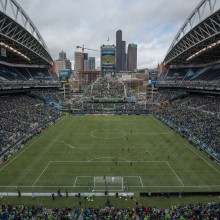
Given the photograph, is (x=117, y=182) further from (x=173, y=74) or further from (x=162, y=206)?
(x=173, y=74)

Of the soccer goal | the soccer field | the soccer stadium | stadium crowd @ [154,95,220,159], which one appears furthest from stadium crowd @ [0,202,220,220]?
stadium crowd @ [154,95,220,159]

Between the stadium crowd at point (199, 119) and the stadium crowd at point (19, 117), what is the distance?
109 feet

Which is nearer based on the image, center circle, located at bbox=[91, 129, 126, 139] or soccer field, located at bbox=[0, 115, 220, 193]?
soccer field, located at bbox=[0, 115, 220, 193]

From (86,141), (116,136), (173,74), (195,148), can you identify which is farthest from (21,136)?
(173,74)

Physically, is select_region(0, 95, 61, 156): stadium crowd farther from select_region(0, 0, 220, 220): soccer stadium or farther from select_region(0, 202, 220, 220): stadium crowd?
select_region(0, 202, 220, 220): stadium crowd

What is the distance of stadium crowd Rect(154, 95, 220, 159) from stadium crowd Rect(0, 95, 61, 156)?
109 ft

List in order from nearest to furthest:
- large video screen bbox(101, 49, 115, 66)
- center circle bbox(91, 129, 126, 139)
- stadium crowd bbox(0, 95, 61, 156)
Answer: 1. stadium crowd bbox(0, 95, 61, 156)
2. center circle bbox(91, 129, 126, 139)
3. large video screen bbox(101, 49, 115, 66)

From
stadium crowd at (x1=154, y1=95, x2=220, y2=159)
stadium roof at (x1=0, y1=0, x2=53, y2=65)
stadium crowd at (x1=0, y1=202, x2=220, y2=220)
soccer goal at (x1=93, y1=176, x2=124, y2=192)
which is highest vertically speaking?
stadium roof at (x1=0, y1=0, x2=53, y2=65)

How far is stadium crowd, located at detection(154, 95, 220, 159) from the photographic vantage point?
43.8m

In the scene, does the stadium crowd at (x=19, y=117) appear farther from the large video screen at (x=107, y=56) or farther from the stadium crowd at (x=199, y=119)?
the large video screen at (x=107, y=56)

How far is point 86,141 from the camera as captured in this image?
155 feet

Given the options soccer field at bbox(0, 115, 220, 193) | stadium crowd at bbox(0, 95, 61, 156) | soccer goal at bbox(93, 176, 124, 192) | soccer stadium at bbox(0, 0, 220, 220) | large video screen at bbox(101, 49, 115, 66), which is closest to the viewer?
soccer stadium at bbox(0, 0, 220, 220)

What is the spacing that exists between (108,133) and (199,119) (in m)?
22.0

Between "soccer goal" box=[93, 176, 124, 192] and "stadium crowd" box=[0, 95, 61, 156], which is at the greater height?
"stadium crowd" box=[0, 95, 61, 156]
